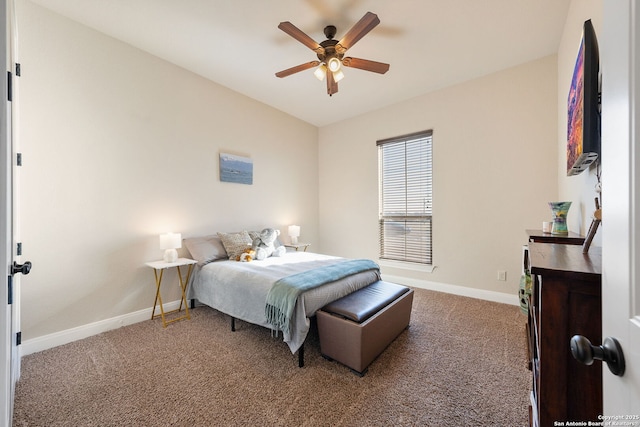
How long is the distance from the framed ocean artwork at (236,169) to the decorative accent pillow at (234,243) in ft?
2.74

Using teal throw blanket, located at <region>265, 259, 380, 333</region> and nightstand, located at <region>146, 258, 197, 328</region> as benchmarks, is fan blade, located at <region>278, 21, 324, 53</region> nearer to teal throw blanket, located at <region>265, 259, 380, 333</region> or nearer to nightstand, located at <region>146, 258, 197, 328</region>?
teal throw blanket, located at <region>265, 259, 380, 333</region>

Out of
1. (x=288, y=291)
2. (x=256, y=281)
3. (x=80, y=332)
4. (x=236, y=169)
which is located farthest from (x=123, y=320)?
(x=236, y=169)

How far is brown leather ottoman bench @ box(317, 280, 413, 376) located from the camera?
5.81ft

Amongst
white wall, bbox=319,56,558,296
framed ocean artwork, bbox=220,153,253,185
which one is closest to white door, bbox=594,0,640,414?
white wall, bbox=319,56,558,296

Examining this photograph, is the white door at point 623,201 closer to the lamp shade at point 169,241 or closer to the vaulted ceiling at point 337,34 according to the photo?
the vaulted ceiling at point 337,34

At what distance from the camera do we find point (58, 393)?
1.63 metres

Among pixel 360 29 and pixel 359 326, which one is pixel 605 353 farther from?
pixel 360 29

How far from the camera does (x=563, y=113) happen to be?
2.46 m

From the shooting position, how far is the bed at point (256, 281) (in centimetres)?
196

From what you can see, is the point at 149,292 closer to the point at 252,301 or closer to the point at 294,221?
the point at 252,301

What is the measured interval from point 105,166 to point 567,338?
11.6ft

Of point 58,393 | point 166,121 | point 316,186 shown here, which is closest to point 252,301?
point 58,393

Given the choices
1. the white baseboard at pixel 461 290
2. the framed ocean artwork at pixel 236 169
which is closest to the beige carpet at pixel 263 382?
the white baseboard at pixel 461 290

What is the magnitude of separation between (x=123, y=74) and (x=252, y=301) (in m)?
2.74
